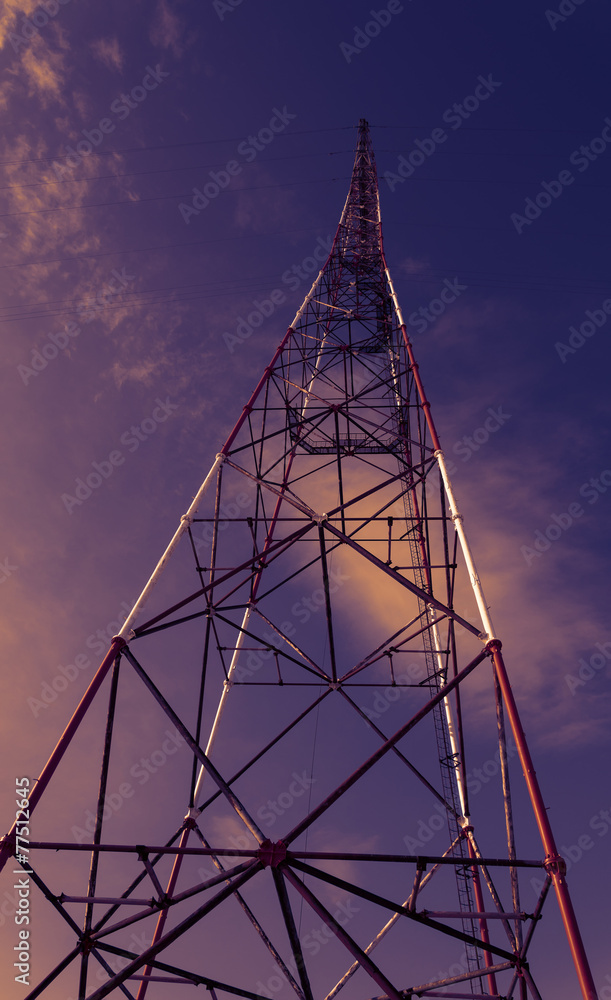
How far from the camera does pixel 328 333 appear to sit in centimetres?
1936

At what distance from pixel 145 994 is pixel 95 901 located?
2975 mm

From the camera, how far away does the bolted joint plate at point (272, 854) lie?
7645mm

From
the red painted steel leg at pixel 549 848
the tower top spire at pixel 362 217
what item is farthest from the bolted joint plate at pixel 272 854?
the tower top spire at pixel 362 217

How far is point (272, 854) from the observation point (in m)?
7.66

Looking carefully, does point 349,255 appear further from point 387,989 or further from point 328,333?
point 387,989

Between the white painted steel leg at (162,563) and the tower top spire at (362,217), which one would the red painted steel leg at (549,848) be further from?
the tower top spire at (362,217)

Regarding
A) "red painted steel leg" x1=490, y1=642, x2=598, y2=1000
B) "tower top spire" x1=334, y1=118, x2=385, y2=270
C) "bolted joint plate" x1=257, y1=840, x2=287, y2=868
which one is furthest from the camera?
"tower top spire" x1=334, y1=118, x2=385, y2=270

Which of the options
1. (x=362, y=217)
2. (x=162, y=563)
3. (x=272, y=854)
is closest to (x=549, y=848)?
(x=272, y=854)

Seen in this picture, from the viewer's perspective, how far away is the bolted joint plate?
7645 mm

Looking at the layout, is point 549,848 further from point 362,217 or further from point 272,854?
point 362,217

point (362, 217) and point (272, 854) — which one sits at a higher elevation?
point (362, 217)

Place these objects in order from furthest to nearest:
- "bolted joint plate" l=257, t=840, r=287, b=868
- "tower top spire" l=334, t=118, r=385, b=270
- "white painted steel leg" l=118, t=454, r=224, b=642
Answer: "tower top spire" l=334, t=118, r=385, b=270 < "white painted steel leg" l=118, t=454, r=224, b=642 < "bolted joint plate" l=257, t=840, r=287, b=868

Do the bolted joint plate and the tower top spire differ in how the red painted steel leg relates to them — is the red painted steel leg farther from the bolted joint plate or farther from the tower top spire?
the tower top spire

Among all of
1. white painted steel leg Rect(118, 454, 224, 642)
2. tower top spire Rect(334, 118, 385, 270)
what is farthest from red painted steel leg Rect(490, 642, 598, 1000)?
tower top spire Rect(334, 118, 385, 270)
